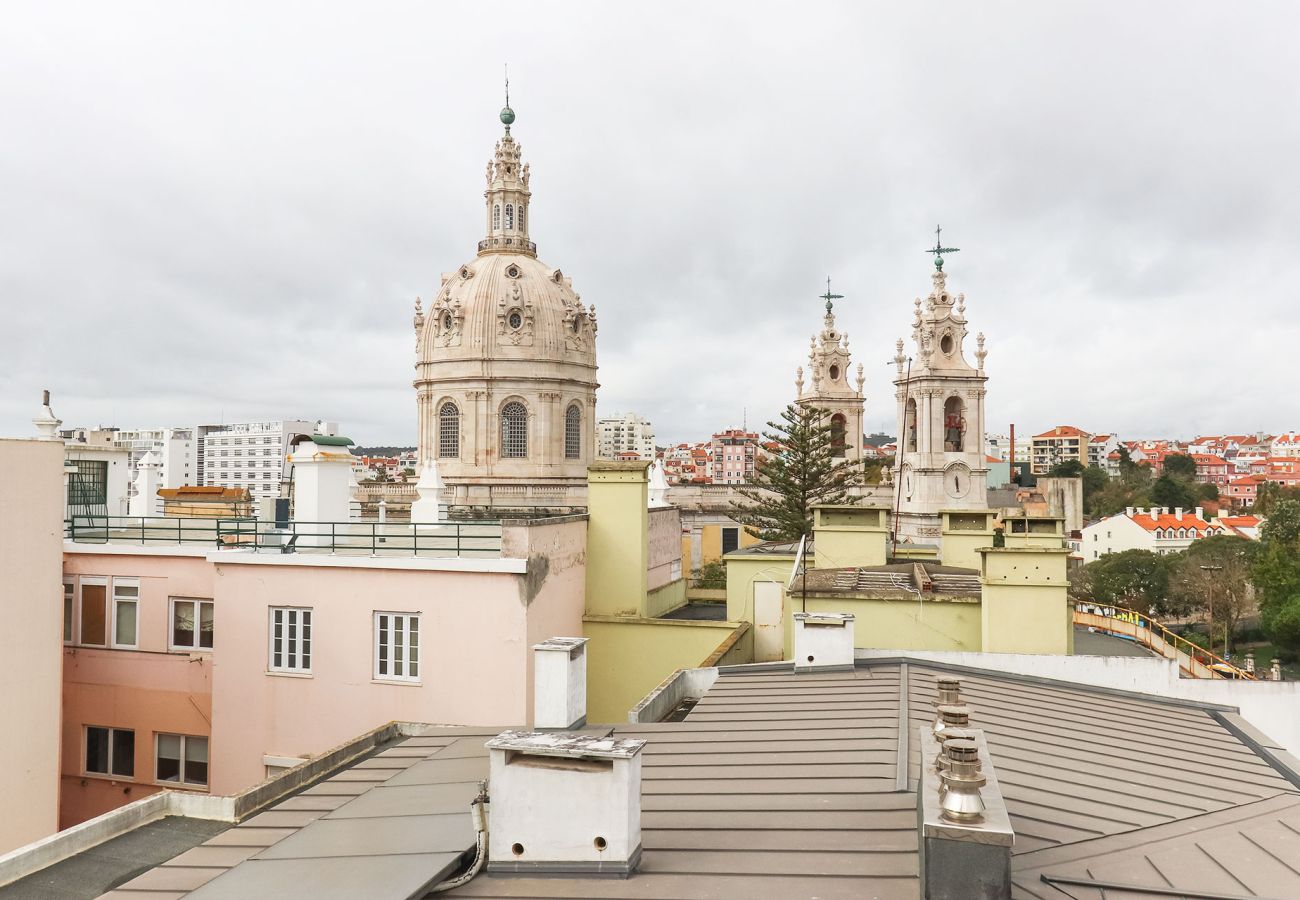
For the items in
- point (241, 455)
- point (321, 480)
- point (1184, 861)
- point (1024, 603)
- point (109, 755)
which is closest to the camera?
point (1184, 861)

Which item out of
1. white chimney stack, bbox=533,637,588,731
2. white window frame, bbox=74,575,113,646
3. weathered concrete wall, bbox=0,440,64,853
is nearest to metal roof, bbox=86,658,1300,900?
white chimney stack, bbox=533,637,588,731

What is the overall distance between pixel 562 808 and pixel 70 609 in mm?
12634

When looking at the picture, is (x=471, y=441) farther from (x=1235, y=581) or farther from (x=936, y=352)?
(x=1235, y=581)

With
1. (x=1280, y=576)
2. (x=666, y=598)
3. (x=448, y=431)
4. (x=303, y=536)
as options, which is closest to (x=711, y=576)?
(x=448, y=431)

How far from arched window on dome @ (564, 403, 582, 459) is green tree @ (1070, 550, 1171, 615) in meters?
33.0

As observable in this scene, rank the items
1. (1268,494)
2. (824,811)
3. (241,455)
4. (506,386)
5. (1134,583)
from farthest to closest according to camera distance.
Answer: (241,455), (1268,494), (1134,583), (506,386), (824,811)

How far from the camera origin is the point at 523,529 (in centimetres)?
1199

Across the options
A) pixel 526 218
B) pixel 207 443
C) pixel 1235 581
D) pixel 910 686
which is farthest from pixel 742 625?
pixel 207 443

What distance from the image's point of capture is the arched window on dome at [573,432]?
43.3 meters

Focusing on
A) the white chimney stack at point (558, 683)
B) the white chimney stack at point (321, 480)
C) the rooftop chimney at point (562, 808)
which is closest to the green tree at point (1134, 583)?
the white chimney stack at point (321, 480)

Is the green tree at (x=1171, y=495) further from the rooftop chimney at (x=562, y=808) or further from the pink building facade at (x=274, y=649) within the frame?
the rooftop chimney at (x=562, y=808)

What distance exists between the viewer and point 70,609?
14.0 meters

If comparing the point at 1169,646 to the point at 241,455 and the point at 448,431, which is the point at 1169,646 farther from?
the point at 241,455

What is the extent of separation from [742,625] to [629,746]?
9.38 m
